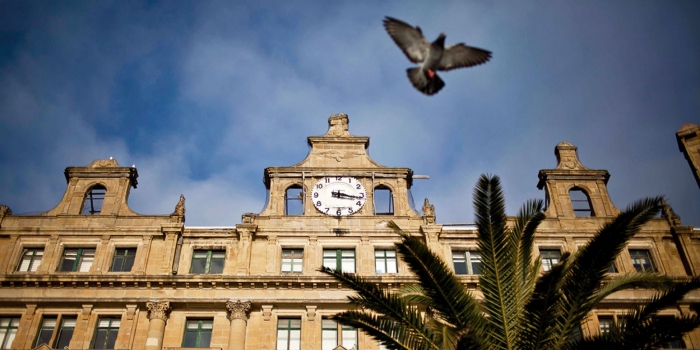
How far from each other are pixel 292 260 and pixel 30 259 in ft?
45.4

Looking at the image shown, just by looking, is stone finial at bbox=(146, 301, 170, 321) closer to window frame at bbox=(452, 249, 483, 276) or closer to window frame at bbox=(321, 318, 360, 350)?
window frame at bbox=(321, 318, 360, 350)

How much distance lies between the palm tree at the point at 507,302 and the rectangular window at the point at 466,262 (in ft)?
51.7

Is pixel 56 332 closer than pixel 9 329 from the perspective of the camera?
Yes

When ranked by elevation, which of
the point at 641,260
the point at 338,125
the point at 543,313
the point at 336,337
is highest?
the point at 338,125

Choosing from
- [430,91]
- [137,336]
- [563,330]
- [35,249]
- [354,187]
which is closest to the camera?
[430,91]

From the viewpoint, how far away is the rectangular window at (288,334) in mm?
36000

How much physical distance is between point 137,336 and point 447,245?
1668 cm

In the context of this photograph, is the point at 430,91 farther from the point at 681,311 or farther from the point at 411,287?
the point at 681,311

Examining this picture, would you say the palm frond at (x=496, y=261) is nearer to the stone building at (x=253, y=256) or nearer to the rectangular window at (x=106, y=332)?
the stone building at (x=253, y=256)

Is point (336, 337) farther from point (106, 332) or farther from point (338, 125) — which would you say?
point (338, 125)

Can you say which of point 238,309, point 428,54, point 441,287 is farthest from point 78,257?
point 428,54

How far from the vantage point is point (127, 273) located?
3762cm

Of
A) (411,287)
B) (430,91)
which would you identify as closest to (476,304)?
(411,287)

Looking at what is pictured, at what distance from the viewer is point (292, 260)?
39.3 metres
